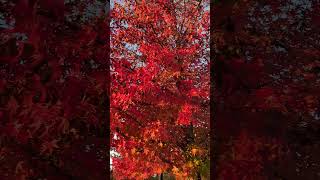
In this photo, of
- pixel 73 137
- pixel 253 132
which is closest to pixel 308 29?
pixel 253 132

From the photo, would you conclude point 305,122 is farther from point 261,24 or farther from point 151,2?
point 151,2

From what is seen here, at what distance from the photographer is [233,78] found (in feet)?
19.6

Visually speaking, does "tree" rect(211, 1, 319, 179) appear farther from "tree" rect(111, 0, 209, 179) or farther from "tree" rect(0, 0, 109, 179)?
"tree" rect(111, 0, 209, 179)

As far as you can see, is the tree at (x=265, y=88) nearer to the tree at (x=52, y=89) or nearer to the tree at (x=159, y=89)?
the tree at (x=52, y=89)

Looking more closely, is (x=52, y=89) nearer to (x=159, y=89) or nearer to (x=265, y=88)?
(x=265, y=88)

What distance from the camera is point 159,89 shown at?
37.7ft

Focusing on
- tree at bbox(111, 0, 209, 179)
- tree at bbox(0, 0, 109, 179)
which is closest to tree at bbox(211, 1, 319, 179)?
tree at bbox(0, 0, 109, 179)

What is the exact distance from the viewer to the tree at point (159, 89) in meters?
11.3

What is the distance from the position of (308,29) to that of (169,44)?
695 cm

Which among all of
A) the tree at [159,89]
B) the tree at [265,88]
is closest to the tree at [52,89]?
the tree at [265,88]

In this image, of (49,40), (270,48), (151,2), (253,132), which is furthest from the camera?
(151,2)

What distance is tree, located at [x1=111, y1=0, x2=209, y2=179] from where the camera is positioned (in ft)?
37.0

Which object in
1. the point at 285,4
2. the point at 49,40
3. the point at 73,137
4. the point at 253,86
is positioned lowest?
the point at 73,137

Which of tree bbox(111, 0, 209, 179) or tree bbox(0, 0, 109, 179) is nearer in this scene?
tree bbox(0, 0, 109, 179)
